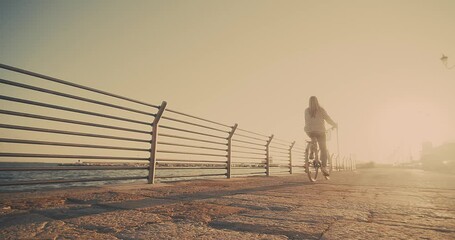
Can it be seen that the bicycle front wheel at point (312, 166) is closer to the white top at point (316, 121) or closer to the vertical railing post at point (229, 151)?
the white top at point (316, 121)

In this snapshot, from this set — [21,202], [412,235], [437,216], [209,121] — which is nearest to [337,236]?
[412,235]

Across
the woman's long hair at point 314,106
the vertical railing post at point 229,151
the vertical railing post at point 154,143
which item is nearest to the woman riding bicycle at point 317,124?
the woman's long hair at point 314,106

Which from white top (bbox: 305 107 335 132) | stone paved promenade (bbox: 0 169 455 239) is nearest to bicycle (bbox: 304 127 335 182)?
white top (bbox: 305 107 335 132)

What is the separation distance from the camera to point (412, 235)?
1.49 m

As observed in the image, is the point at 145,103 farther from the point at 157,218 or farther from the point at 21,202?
the point at 157,218

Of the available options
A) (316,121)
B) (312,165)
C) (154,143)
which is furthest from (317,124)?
(154,143)

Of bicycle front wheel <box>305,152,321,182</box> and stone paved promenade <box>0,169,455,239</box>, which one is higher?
bicycle front wheel <box>305,152,321,182</box>

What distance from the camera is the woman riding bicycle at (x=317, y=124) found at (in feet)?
19.6

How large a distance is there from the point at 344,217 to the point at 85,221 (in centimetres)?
187

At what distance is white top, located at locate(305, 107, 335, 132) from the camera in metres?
5.99

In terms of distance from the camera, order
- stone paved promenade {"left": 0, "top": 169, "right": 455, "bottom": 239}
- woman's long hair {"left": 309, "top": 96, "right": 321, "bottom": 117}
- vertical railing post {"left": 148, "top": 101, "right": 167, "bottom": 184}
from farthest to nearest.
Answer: woman's long hair {"left": 309, "top": 96, "right": 321, "bottom": 117}
vertical railing post {"left": 148, "top": 101, "right": 167, "bottom": 184}
stone paved promenade {"left": 0, "top": 169, "right": 455, "bottom": 239}

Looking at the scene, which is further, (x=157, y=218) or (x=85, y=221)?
(x=157, y=218)

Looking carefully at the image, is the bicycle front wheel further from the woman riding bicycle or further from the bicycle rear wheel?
the woman riding bicycle

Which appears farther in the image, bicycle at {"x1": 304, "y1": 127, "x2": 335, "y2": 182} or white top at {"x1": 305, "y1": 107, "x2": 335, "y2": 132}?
bicycle at {"x1": 304, "y1": 127, "x2": 335, "y2": 182}
